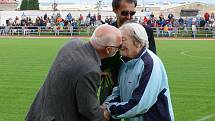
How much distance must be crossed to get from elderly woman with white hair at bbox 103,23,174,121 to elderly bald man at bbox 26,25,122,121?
24 centimetres

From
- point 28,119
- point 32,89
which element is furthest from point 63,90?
point 32,89

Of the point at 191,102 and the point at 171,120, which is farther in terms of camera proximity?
the point at 191,102

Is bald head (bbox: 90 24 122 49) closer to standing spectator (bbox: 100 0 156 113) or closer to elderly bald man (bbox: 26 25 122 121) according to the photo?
elderly bald man (bbox: 26 25 122 121)

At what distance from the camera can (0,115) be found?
1025 cm

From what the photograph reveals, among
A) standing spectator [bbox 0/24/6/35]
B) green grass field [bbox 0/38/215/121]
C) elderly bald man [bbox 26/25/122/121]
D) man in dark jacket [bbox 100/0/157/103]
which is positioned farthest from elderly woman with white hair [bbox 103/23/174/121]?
standing spectator [bbox 0/24/6/35]

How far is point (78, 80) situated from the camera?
4512 mm

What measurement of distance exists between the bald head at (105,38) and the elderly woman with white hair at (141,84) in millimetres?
253

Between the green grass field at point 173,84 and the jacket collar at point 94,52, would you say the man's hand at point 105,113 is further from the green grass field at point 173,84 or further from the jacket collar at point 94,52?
the green grass field at point 173,84

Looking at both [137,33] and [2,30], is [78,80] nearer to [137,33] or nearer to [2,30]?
[137,33]

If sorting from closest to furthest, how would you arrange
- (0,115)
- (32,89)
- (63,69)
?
1. (63,69)
2. (0,115)
3. (32,89)

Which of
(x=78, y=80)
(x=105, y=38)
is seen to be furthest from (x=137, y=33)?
(x=78, y=80)

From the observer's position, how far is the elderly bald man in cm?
452

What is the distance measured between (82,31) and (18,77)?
31.3 m

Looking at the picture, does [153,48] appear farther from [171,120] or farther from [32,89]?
[32,89]
